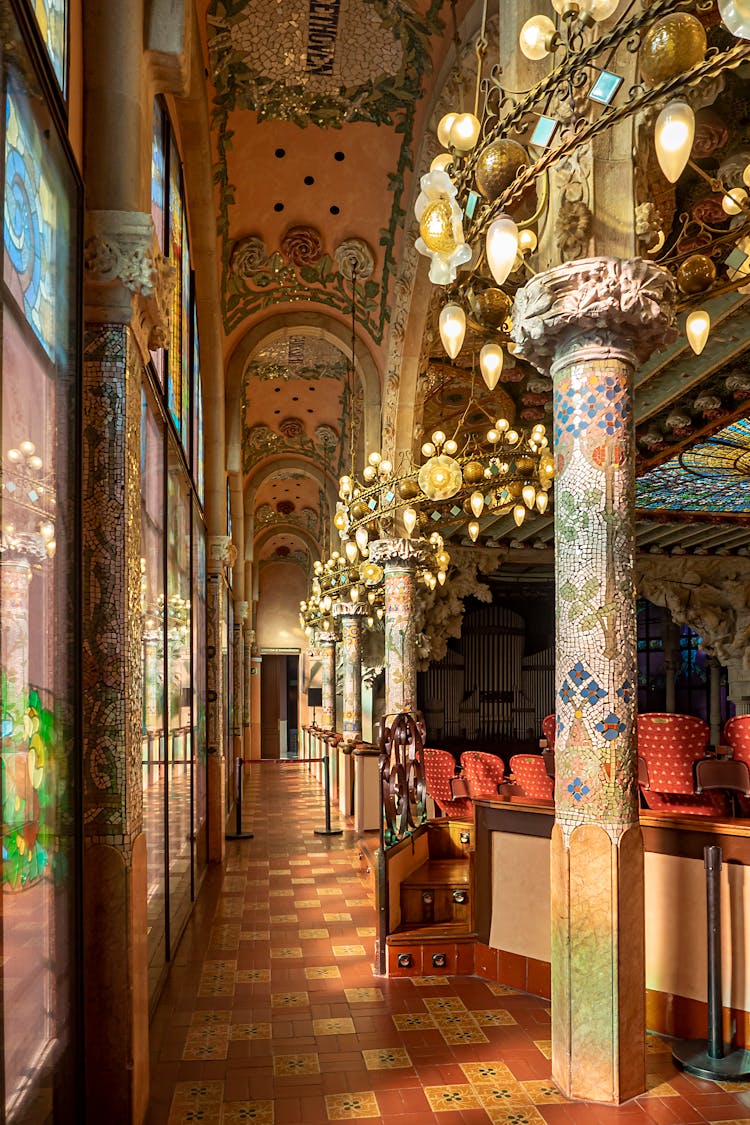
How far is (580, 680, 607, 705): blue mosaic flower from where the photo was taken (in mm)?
4441

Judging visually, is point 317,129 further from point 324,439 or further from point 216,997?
point 324,439

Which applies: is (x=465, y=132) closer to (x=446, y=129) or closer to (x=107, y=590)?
(x=446, y=129)

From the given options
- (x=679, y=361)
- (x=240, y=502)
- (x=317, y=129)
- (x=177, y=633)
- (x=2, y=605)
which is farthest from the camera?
(x=240, y=502)

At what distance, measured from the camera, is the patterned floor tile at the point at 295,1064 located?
4.44m

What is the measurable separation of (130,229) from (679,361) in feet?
28.5

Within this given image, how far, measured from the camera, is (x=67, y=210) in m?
3.42

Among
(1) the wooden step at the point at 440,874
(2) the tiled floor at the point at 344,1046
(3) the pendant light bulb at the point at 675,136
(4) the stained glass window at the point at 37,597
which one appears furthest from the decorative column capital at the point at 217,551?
(3) the pendant light bulb at the point at 675,136

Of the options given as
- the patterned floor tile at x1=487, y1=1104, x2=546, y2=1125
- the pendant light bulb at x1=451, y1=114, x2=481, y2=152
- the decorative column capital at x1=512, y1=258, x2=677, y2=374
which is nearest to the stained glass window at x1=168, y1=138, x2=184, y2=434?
the decorative column capital at x1=512, y1=258, x2=677, y2=374

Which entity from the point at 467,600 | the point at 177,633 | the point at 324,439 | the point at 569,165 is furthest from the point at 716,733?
the point at 569,165

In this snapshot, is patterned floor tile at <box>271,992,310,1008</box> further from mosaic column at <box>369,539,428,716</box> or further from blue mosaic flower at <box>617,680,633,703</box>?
mosaic column at <box>369,539,428,716</box>

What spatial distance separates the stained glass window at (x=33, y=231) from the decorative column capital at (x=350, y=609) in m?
15.6

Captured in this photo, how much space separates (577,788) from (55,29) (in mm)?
3819

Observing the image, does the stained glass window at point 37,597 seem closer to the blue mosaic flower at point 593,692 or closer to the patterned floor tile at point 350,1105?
the patterned floor tile at point 350,1105

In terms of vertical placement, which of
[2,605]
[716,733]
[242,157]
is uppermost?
[242,157]
